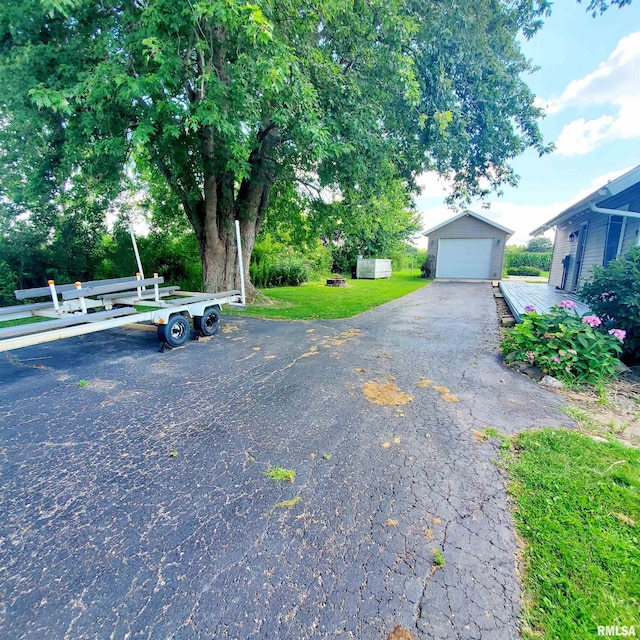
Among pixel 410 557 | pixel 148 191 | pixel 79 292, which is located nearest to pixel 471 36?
pixel 79 292

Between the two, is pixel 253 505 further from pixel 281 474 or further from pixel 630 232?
pixel 630 232

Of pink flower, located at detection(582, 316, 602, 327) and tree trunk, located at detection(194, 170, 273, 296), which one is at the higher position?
tree trunk, located at detection(194, 170, 273, 296)

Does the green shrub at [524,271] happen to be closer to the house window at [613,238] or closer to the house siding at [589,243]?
the house siding at [589,243]

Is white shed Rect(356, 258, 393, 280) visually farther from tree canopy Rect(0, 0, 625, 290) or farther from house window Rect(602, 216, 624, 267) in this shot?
house window Rect(602, 216, 624, 267)

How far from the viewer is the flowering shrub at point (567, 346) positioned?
379 cm

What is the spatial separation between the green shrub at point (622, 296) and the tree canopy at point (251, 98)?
3.63 metres

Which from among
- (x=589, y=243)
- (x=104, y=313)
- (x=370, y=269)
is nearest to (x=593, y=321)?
(x=104, y=313)

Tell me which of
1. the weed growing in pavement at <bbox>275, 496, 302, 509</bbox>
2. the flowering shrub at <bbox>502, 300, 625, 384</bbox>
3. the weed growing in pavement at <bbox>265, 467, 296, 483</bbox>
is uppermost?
the flowering shrub at <bbox>502, 300, 625, 384</bbox>

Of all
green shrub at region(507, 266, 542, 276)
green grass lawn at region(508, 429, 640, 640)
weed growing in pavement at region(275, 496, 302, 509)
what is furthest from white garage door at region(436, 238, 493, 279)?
weed growing in pavement at region(275, 496, 302, 509)

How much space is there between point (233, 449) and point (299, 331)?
12.7 feet

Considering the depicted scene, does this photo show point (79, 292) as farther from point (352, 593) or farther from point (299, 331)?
point (352, 593)

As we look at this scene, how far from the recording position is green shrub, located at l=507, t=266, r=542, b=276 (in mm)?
23891

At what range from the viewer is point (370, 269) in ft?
69.5

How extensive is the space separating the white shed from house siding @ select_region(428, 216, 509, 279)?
345 cm
